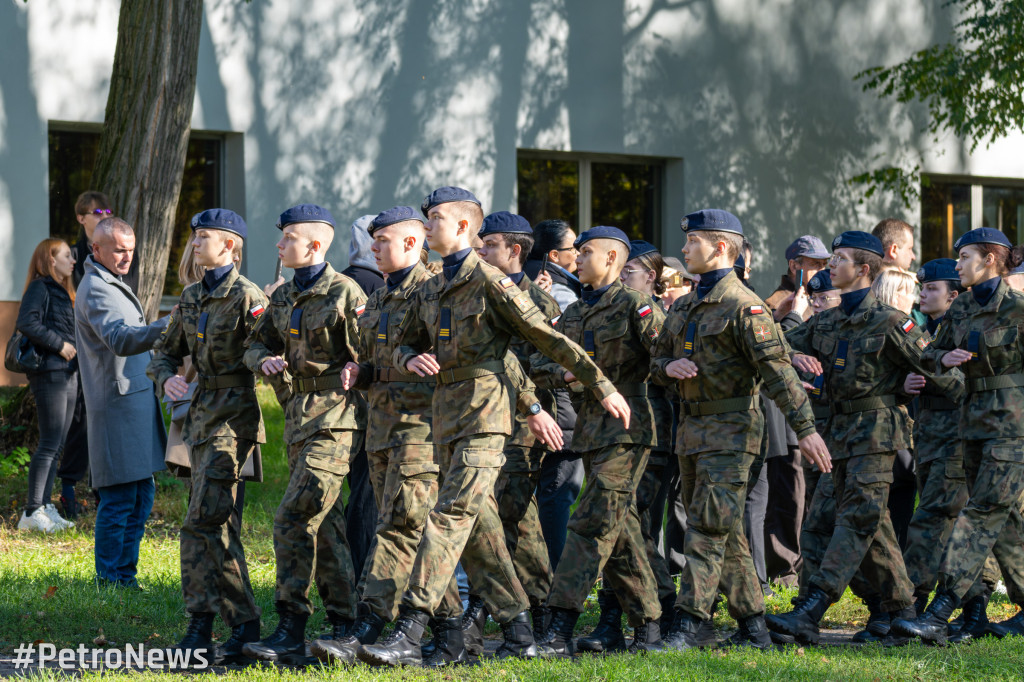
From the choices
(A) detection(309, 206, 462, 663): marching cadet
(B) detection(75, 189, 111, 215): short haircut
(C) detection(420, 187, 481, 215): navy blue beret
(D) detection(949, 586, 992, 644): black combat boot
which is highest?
(B) detection(75, 189, 111, 215): short haircut

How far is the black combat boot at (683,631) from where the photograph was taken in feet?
20.6

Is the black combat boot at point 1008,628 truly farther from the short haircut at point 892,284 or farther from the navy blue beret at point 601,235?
the navy blue beret at point 601,235

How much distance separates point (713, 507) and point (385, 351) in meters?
1.79

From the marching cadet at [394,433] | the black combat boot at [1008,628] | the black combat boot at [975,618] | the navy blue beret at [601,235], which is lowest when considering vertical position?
the black combat boot at [1008,628]

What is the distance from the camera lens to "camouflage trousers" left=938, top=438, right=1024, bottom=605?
6.75 metres

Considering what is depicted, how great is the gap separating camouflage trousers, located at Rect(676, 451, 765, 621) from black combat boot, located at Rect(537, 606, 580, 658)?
1.84 ft

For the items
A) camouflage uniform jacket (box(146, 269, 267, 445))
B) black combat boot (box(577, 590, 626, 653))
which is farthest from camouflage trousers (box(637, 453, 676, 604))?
camouflage uniform jacket (box(146, 269, 267, 445))

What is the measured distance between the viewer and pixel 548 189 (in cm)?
1532

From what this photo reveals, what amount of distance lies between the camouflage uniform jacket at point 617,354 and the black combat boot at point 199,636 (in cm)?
204

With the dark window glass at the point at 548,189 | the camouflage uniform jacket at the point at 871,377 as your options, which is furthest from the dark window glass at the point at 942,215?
the camouflage uniform jacket at the point at 871,377

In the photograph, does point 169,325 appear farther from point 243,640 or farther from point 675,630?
point 675,630

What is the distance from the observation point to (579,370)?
591cm

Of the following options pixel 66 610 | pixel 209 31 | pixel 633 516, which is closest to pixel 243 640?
pixel 66 610

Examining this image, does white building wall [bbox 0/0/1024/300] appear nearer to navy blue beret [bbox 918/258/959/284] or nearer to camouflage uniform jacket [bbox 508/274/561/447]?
camouflage uniform jacket [bbox 508/274/561/447]
